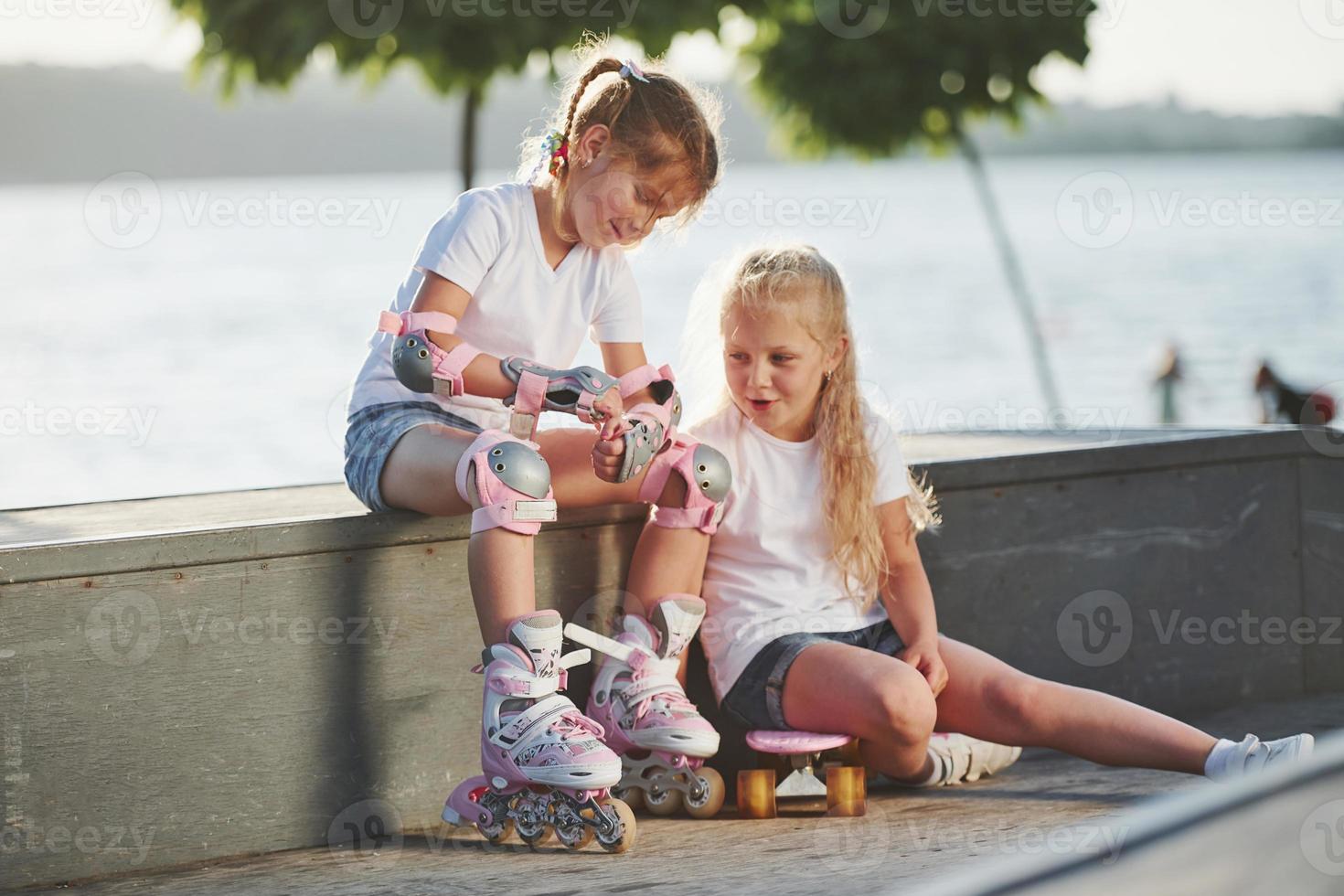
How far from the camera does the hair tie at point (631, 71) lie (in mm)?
3109

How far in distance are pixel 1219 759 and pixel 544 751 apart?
1.26m

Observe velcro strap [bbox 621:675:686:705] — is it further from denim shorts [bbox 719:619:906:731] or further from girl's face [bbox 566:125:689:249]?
girl's face [bbox 566:125:689:249]

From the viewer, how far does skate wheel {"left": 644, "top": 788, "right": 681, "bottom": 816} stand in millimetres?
3051

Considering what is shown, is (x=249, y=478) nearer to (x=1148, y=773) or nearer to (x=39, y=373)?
(x=1148, y=773)

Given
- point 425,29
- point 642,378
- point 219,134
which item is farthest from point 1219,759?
point 219,134

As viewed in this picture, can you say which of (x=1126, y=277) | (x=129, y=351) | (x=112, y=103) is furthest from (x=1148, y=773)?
(x=112, y=103)

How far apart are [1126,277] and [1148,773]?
4290 cm

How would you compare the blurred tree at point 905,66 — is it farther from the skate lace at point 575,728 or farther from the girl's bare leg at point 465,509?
the skate lace at point 575,728

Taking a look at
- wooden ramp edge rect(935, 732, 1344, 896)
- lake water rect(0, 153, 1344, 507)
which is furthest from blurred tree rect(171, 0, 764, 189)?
wooden ramp edge rect(935, 732, 1344, 896)

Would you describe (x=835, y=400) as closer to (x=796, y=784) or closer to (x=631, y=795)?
(x=796, y=784)

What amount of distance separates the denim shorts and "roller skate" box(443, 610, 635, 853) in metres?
0.44

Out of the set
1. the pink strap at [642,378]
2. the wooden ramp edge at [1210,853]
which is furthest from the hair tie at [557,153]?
the wooden ramp edge at [1210,853]

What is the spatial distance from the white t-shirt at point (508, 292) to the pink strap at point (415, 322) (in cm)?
12

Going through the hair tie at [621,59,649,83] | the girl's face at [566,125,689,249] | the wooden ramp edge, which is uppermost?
the hair tie at [621,59,649,83]
